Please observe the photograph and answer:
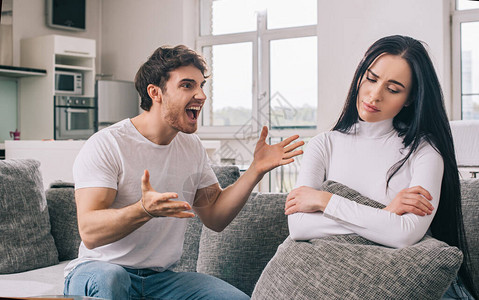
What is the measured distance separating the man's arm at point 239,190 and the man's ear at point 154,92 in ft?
0.95

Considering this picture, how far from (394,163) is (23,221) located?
1463 millimetres

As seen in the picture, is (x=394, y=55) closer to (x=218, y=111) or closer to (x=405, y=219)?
(x=405, y=219)

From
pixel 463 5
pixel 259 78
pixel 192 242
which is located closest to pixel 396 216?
pixel 192 242

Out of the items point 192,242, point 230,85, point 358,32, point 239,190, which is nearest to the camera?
point 239,190

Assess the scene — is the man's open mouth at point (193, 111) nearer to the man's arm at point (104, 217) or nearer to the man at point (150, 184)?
the man at point (150, 184)

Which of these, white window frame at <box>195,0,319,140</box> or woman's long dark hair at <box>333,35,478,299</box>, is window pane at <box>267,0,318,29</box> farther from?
woman's long dark hair at <box>333,35,478,299</box>

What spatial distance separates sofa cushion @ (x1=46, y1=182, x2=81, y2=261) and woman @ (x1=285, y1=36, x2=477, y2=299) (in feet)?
3.97

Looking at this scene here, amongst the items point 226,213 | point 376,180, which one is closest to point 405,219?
point 376,180

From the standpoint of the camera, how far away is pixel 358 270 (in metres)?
1.15

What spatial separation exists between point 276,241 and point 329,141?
52cm

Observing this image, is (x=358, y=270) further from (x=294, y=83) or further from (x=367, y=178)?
(x=294, y=83)

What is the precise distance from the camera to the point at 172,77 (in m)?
1.35

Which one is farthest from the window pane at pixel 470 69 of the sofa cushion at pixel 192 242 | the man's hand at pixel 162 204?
the man's hand at pixel 162 204

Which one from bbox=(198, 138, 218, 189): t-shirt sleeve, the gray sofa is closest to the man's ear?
bbox=(198, 138, 218, 189): t-shirt sleeve
